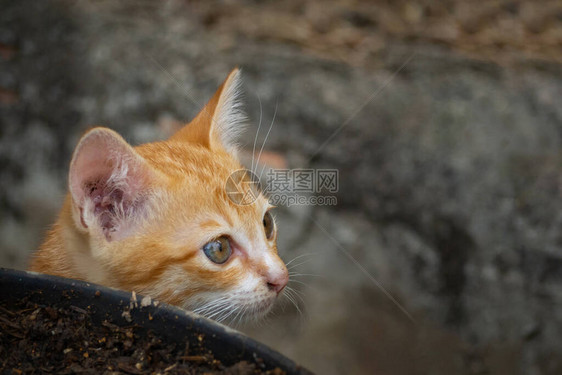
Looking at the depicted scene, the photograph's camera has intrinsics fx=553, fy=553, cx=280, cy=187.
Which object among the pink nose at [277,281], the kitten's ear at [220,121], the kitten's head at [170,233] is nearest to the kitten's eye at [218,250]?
the kitten's head at [170,233]

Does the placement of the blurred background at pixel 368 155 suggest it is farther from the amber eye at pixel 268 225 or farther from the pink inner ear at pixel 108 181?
the pink inner ear at pixel 108 181

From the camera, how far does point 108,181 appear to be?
138cm

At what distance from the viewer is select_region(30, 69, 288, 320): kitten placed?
4.47 ft

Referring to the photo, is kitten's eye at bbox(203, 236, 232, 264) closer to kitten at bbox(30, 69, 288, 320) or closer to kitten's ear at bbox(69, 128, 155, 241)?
kitten at bbox(30, 69, 288, 320)

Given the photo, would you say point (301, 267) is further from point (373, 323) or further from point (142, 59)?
point (142, 59)

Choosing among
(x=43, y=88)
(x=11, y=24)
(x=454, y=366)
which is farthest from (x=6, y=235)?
(x=454, y=366)

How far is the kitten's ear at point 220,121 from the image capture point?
172 cm

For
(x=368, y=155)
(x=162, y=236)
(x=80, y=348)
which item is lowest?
(x=368, y=155)

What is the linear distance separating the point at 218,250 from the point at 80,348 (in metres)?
0.52

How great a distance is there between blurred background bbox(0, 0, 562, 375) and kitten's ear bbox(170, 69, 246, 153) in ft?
2.55

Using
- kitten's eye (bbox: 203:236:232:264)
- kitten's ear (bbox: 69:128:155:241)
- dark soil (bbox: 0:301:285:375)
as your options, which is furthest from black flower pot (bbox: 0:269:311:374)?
kitten's eye (bbox: 203:236:232:264)

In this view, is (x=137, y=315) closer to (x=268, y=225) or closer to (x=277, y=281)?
(x=277, y=281)

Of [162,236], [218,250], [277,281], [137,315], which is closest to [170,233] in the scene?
[162,236]

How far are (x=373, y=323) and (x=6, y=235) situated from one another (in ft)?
6.48
